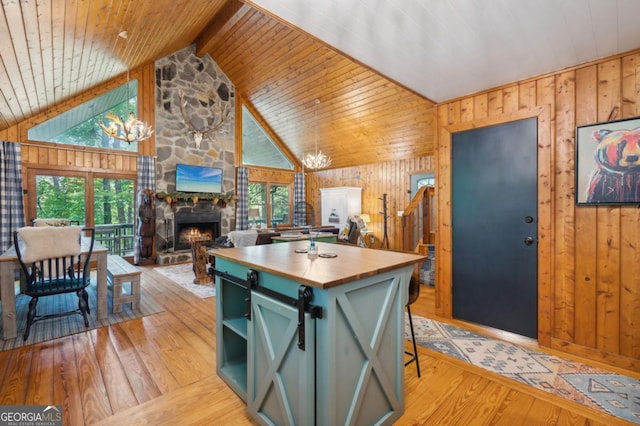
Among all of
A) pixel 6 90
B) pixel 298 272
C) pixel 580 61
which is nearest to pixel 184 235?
pixel 6 90

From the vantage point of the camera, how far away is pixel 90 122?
5941mm

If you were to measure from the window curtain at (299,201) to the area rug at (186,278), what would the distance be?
3899mm

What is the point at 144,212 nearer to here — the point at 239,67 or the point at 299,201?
the point at 239,67

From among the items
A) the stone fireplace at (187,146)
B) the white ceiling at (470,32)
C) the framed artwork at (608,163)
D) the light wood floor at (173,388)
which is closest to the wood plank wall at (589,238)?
the framed artwork at (608,163)

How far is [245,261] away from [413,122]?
5.39 metres

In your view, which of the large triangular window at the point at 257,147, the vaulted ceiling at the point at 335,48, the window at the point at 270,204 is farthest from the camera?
the window at the point at 270,204

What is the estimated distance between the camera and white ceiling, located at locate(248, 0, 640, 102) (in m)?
1.83

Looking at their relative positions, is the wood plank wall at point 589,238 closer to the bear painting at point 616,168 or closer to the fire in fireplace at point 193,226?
the bear painting at point 616,168

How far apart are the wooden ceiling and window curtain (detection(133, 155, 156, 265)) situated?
69.3 inches

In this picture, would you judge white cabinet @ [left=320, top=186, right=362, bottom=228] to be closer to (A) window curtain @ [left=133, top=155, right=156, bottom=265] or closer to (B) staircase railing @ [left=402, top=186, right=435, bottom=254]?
(B) staircase railing @ [left=402, top=186, right=435, bottom=254]

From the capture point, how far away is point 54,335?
2873 mm

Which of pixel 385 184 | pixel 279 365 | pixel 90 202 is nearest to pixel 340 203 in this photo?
pixel 385 184

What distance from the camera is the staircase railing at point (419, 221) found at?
17.3 feet

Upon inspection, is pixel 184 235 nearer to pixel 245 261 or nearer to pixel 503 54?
pixel 245 261
